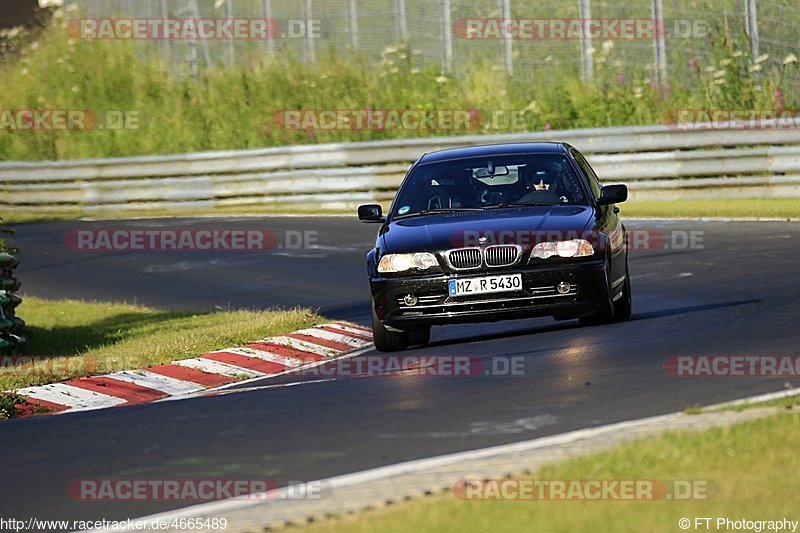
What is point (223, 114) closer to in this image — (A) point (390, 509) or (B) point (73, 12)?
(B) point (73, 12)

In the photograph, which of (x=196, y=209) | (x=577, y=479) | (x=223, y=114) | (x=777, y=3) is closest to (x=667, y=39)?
(x=777, y=3)

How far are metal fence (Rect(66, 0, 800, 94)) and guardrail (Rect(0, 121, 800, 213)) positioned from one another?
312cm

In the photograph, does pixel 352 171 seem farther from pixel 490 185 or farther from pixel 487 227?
pixel 487 227

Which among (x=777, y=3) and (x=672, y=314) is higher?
(x=777, y=3)

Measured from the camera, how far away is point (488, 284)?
39.5ft

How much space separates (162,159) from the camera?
30875 millimetres

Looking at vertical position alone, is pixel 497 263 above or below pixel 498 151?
below

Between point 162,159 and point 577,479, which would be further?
point 162,159

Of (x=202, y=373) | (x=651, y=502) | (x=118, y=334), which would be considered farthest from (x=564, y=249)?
(x=651, y=502)

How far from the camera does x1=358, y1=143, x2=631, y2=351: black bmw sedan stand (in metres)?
12.0

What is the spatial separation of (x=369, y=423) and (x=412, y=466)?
4.96 feet

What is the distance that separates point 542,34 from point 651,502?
24642 mm

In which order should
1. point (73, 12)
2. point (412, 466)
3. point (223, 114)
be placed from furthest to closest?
point (73, 12)
point (223, 114)
point (412, 466)

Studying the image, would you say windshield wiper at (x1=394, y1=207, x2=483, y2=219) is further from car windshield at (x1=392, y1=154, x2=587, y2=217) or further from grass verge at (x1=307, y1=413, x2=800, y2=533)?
grass verge at (x1=307, y1=413, x2=800, y2=533)
